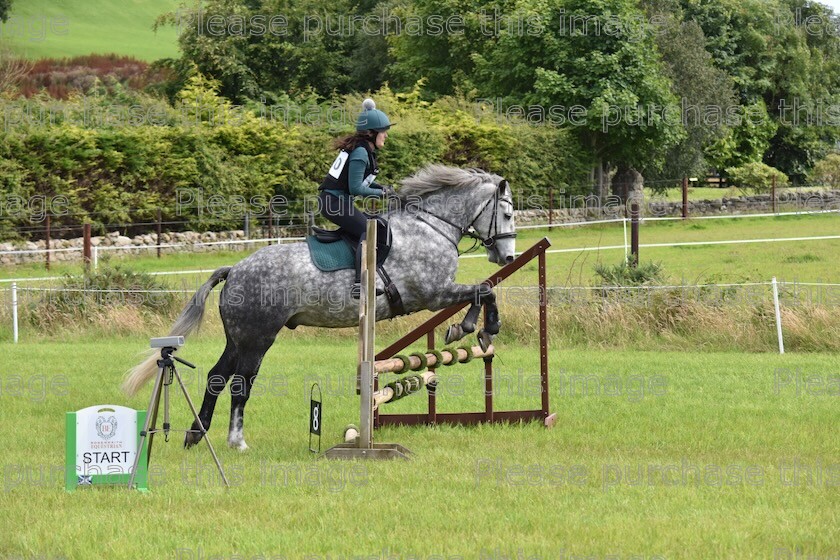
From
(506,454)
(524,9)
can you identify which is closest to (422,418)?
(506,454)

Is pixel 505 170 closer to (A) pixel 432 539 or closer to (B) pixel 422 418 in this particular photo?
(B) pixel 422 418

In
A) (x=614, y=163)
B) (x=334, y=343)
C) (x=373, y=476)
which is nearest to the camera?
(x=373, y=476)

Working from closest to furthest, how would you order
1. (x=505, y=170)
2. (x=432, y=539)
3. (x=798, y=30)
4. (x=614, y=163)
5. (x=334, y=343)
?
(x=432, y=539)
(x=334, y=343)
(x=505, y=170)
(x=614, y=163)
(x=798, y=30)

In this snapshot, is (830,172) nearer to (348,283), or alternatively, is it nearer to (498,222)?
(498,222)

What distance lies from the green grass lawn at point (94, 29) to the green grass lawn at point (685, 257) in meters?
51.5

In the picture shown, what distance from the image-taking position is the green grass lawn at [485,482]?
6273mm

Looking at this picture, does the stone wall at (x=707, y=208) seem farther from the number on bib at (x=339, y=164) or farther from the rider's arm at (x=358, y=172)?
the rider's arm at (x=358, y=172)

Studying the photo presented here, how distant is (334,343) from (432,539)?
1066 cm

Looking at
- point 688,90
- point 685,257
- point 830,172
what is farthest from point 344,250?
point 830,172

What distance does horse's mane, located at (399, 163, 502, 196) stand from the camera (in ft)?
32.3

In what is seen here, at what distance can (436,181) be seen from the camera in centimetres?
991

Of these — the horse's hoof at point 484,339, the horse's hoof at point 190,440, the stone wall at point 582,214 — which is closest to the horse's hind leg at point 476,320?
the horse's hoof at point 484,339

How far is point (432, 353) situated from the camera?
9.79 metres

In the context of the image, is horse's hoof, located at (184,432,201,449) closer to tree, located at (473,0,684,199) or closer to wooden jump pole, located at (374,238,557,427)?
wooden jump pole, located at (374,238,557,427)
